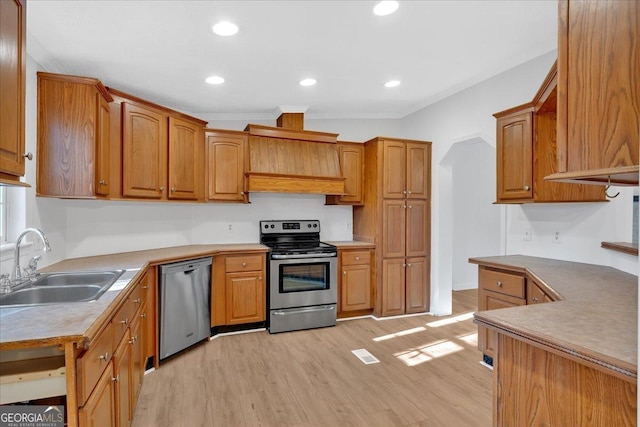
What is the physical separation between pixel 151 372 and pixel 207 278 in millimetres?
950

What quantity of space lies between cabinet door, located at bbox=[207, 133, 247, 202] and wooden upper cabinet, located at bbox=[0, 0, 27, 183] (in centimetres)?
224

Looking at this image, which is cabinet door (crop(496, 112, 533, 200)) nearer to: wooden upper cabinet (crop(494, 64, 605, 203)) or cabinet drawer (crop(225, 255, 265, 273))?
wooden upper cabinet (crop(494, 64, 605, 203))

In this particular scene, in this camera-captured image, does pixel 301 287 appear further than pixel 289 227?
No

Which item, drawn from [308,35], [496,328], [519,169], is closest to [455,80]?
[519,169]

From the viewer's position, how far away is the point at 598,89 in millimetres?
1037

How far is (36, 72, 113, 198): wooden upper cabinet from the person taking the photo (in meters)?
2.30

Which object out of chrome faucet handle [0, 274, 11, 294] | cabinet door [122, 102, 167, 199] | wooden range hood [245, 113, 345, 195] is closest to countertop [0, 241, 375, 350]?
chrome faucet handle [0, 274, 11, 294]

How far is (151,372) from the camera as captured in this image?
2.79 metres

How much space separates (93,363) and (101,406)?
9.9 inches

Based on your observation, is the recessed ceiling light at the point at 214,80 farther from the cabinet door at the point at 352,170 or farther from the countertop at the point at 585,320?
the countertop at the point at 585,320

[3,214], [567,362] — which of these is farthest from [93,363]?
[567,362]

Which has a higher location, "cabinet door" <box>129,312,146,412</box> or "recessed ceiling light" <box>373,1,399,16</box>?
"recessed ceiling light" <box>373,1,399,16</box>

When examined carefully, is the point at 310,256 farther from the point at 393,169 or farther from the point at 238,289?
the point at 393,169

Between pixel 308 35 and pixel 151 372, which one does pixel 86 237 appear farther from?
pixel 308 35
